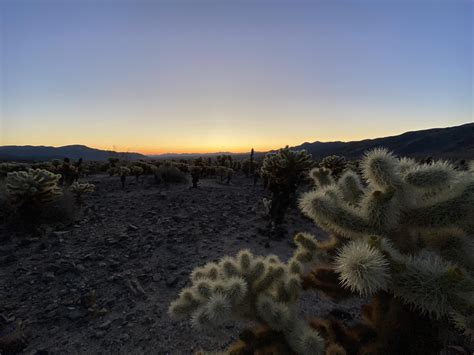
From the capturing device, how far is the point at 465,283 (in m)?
1.40

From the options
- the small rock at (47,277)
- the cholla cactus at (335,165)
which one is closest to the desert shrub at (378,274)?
the small rock at (47,277)

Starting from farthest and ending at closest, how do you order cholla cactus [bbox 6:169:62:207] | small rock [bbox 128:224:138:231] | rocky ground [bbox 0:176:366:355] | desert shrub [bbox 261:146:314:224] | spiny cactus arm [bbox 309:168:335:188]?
desert shrub [bbox 261:146:314:224] → small rock [bbox 128:224:138:231] → cholla cactus [bbox 6:169:62:207] → rocky ground [bbox 0:176:366:355] → spiny cactus arm [bbox 309:168:335:188]

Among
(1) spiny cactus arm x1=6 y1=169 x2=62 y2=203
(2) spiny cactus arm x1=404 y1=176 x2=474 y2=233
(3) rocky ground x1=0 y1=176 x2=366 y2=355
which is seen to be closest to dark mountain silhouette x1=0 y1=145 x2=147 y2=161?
(1) spiny cactus arm x1=6 y1=169 x2=62 y2=203

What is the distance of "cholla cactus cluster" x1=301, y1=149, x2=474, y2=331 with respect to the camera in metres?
1.44

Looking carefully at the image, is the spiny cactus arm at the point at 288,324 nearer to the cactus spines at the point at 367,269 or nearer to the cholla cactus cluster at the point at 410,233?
the cholla cactus cluster at the point at 410,233

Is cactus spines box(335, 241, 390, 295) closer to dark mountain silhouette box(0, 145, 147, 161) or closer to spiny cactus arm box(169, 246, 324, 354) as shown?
spiny cactus arm box(169, 246, 324, 354)

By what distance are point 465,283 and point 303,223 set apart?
256 inches

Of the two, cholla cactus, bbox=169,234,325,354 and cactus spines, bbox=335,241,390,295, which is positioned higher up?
cactus spines, bbox=335,241,390,295

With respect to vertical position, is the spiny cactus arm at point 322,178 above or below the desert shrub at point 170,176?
above

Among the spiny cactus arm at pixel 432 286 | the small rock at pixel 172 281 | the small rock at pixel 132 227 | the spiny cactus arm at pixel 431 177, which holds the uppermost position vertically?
the spiny cactus arm at pixel 431 177

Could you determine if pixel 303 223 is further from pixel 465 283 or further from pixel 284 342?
pixel 465 283

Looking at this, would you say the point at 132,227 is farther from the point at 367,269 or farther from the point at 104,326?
the point at 367,269

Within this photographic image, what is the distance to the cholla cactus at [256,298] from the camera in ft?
6.28

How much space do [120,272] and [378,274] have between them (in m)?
4.21
